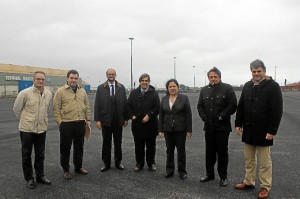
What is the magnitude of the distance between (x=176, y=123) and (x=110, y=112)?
145 centimetres

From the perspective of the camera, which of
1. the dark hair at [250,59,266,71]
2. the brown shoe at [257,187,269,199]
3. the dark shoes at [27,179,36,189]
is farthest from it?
the dark shoes at [27,179,36,189]

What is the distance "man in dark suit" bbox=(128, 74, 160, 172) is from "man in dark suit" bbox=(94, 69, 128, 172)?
0.24 meters

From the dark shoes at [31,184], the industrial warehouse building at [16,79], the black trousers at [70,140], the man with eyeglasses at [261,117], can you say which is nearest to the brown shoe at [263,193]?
the man with eyeglasses at [261,117]

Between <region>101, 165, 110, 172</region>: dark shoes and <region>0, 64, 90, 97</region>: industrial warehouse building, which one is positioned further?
<region>0, 64, 90, 97</region>: industrial warehouse building

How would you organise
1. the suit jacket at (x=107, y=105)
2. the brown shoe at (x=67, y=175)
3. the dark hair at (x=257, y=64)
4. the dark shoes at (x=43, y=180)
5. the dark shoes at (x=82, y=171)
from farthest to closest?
the suit jacket at (x=107, y=105)
the dark shoes at (x=82, y=171)
the brown shoe at (x=67, y=175)
the dark shoes at (x=43, y=180)
the dark hair at (x=257, y=64)

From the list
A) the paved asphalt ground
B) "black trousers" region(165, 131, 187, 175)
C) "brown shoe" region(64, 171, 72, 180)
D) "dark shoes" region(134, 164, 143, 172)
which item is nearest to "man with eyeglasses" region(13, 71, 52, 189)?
the paved asphalt ground

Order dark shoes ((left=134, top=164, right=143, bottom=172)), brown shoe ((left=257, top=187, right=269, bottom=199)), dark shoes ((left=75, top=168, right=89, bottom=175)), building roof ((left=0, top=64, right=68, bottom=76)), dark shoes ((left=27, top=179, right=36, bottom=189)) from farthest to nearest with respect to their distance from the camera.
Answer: building roof ((left=0, top=64, right=68, bottom=76)), dark shoes ((left=134, top=164, right=143, bottom=172)), dark shoes ((left=75, top=168, right=89, bottom=175)), dark shoes ((left=27, top=179, right=36, bottom=189)), brown shoe ((left=257, top=187, right=269, bottom=199))

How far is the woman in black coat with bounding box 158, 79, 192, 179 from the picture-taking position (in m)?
6.20

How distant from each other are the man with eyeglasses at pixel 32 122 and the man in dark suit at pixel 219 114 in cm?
295

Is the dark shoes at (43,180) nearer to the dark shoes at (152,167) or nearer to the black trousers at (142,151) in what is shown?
the black trousers at (142,151)

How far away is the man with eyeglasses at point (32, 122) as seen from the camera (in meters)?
5.64

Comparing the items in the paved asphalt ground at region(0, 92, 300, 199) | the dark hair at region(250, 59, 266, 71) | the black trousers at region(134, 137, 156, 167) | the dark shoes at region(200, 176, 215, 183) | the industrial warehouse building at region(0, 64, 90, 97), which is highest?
the industrial warehouse building at region(0, 64, 90, 97)

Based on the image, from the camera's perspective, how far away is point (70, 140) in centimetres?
629

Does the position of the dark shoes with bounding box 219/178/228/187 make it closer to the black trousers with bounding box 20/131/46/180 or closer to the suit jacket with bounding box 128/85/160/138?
the suit jacket with bounding box 128/85/160/138
